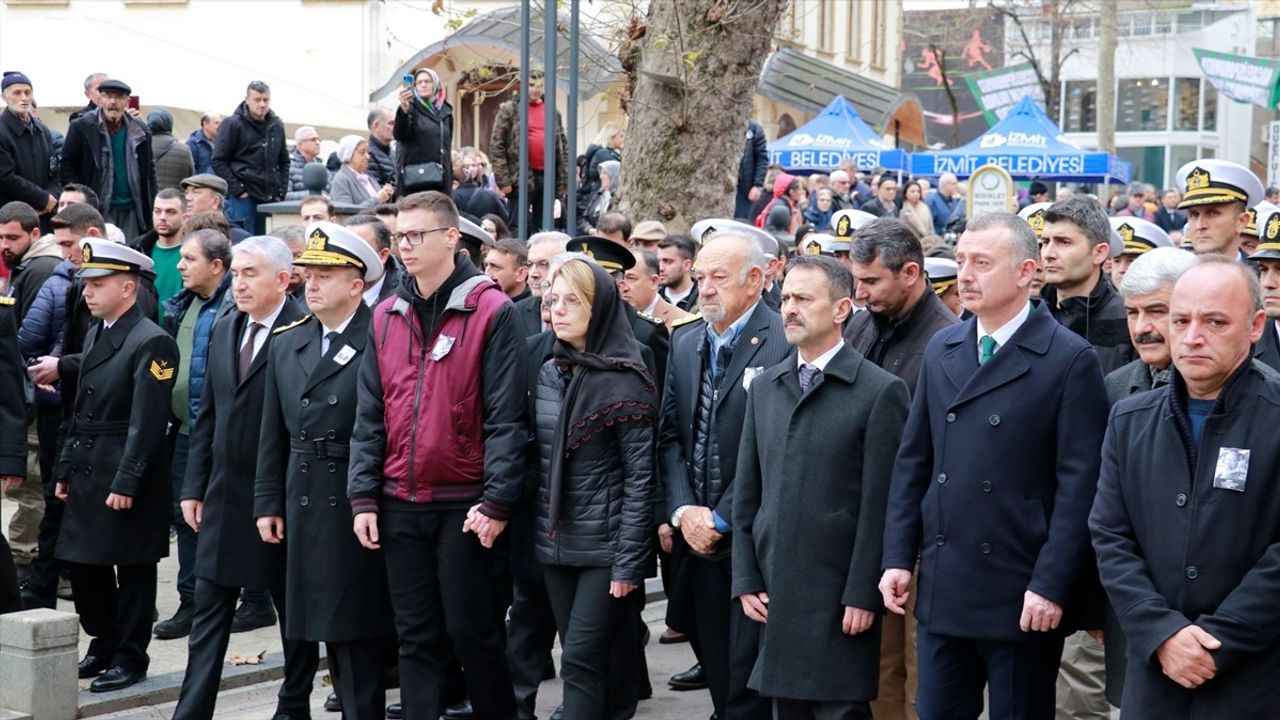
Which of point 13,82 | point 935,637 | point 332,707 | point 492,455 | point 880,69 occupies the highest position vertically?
point 880,69

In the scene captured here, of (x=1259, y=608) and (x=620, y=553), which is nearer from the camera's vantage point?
(x=1259, y=608)

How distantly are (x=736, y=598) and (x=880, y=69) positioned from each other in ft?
130

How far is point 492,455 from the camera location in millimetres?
6855

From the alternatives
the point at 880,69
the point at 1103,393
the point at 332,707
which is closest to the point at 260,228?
the point at 332,707

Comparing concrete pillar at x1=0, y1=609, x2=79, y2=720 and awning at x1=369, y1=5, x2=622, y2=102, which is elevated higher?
awning at x1=369, y1=5, x2=622, y2=102

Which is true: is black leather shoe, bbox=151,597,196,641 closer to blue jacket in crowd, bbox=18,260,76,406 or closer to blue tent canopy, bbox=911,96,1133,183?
blue jacket in crowd, bbox=18,260,76,406

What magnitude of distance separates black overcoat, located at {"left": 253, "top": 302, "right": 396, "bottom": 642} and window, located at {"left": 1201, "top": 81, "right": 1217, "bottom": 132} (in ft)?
194

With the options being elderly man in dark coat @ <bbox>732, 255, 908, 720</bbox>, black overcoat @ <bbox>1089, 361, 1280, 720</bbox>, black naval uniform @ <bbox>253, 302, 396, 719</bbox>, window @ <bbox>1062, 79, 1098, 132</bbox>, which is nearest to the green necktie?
elderly man in dark coat @ <bbox>732, 255, 908, 720</bbox>

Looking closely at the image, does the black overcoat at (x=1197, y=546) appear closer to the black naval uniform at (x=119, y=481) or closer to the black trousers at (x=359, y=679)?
the black trousers at (x=359, y=679)

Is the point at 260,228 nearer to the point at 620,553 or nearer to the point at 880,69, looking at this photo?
the point at 620,553

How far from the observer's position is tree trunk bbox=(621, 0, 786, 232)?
1188cm

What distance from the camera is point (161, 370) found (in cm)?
823

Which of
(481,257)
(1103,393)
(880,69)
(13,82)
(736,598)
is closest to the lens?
(1103,393)

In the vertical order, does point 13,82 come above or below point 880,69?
below
